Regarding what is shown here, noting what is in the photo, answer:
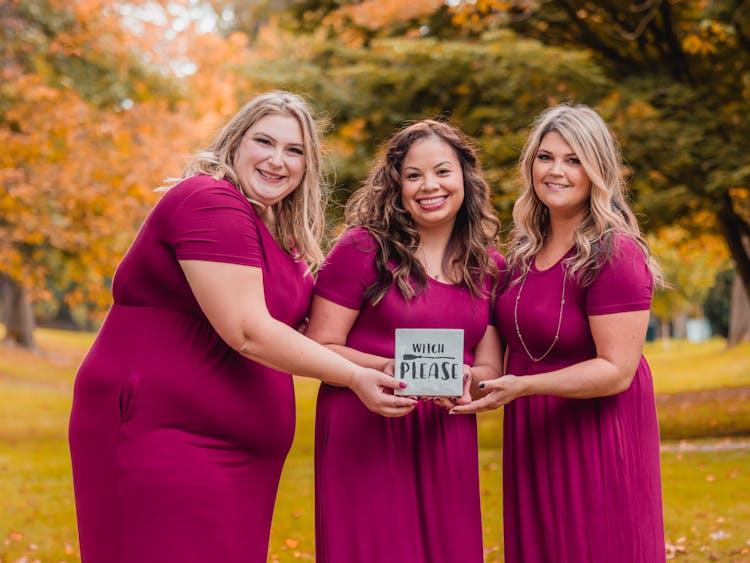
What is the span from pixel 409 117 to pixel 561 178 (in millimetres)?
7867

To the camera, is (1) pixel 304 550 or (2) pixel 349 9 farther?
(2) pixel 349 9

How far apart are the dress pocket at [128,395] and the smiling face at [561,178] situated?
1.91m

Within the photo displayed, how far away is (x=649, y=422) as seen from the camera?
396 centimetres

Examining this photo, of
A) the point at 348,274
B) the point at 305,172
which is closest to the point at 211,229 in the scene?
the point at 305,172

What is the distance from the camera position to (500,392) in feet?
12.2

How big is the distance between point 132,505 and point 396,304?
1.41 metres

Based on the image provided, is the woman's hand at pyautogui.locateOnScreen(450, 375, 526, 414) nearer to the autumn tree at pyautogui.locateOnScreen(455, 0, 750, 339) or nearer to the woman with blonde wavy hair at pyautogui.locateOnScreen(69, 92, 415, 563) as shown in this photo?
the woman with blonde wavy hair at pyautogui.locateOnScreen(69, 92, 415, 563)

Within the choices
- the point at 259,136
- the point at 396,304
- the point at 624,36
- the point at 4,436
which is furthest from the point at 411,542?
the point at 4,436

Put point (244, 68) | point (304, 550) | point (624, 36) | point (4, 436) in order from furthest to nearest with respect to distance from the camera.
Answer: point (4, 436), point (244, 68), point (624, 36), point (304, 550)

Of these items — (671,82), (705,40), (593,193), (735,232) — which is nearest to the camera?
(593,193)

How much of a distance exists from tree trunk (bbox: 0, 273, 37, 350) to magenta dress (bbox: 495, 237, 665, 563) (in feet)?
92.7

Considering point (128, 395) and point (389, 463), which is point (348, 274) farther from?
point (128, 395)

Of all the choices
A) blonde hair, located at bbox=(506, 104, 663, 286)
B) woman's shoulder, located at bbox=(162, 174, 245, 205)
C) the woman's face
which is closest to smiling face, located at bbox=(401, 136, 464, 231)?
blonde hair, located at bbox=(506, 104, 663, 286)

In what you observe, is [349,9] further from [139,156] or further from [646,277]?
[646,277]
